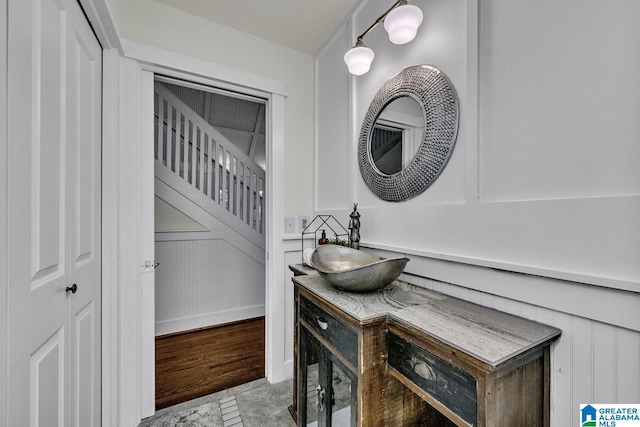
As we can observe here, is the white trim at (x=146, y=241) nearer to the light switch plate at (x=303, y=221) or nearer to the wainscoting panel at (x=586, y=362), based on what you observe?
the light switch plate at (x=303, y=221)

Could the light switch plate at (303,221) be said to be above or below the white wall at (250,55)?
below

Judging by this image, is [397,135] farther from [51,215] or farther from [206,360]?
[206,360]

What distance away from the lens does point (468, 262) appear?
100 cm

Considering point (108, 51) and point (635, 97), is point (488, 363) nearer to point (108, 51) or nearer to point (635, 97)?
point (635, 97)

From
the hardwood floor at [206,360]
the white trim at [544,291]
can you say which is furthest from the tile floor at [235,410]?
the white trim at [544,291]

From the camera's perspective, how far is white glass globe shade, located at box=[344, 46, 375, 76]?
51.6 inches

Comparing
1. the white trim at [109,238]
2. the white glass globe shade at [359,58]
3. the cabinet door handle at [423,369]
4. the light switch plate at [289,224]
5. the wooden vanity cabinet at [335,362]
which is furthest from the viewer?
the light switch plate at [289,224]

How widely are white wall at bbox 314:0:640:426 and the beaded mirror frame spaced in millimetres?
38

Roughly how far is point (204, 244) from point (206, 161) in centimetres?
92

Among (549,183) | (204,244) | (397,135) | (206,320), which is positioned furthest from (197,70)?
(206,320)

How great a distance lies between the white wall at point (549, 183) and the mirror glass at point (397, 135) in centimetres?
19

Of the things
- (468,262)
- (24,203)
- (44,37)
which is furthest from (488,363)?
(44,37)

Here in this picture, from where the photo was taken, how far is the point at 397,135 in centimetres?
132

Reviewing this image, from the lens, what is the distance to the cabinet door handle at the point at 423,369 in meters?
0.74
